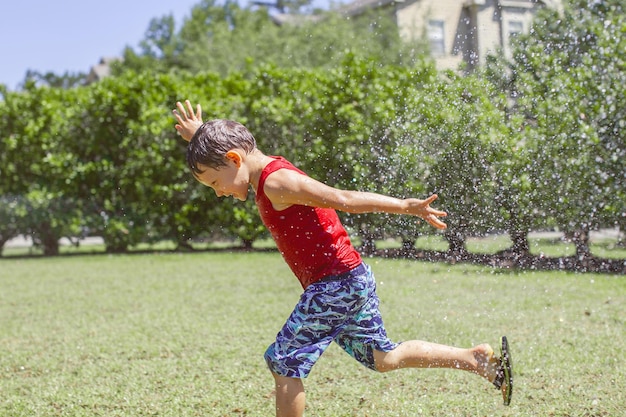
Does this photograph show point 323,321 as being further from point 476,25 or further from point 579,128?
point 476,25

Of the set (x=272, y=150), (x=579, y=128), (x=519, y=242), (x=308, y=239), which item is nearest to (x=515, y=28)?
(x=579, y=128)

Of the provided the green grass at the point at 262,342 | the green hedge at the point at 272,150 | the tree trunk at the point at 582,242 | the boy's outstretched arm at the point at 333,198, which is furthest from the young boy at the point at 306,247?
the tree trunk at the point at 582,242

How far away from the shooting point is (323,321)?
289cm

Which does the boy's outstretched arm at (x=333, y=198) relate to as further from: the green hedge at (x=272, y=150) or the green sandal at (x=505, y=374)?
the green hedge at (x=272, y=150)

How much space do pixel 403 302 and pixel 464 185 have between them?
1486mm

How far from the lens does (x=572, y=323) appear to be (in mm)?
5641

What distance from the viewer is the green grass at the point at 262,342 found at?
12.3ft

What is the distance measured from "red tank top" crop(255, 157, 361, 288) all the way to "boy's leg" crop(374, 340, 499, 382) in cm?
47

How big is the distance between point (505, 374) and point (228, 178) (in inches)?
55.5

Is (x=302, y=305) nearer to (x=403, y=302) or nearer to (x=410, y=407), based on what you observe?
(x=410, y=407)

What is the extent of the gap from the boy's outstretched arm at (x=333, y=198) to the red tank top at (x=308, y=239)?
11 centimetres

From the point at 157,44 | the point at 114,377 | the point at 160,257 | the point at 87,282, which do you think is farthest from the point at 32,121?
the point at 157,44

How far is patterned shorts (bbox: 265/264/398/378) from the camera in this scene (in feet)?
9.30

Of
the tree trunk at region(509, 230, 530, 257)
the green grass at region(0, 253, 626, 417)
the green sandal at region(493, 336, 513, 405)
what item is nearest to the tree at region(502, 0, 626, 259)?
the tree trunk at region(509, 230, 530, 257)
